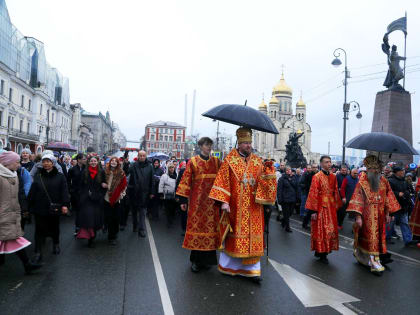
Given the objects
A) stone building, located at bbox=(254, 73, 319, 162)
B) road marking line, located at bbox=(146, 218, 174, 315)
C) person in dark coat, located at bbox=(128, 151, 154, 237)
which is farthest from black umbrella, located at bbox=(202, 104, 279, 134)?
stone building, located at bbox=(254, 73, 319, 162)

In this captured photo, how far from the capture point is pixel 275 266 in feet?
17.8

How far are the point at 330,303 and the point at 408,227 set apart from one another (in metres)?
5.03

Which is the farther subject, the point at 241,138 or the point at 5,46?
the point at 5,46

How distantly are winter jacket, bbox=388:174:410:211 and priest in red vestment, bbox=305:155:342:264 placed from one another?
8.91 feet

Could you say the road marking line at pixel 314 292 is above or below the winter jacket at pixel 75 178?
below

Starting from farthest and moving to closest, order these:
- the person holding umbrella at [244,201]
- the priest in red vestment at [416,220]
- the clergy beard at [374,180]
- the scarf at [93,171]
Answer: the priest in red vestment at [416,220]
the scarf at [93,171]
the clergy beard at [374,180]
the person holding umbrella at [244,201]

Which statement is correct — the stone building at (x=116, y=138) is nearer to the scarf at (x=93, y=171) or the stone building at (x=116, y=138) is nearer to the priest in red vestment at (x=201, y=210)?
the scarf at (x=93, y=171)

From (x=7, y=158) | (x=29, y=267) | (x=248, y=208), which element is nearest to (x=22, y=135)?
(x=7, y=158)

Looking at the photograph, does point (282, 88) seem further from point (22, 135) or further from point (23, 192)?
point (23, 192)

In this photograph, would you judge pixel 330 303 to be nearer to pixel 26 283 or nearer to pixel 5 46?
pixel 26 283

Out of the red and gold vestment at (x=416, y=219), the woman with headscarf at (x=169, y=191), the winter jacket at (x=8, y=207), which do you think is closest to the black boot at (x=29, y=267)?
the winter jacket at (x=8, y=207)

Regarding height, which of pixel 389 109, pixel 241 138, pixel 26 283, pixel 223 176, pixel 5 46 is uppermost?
pixel 5 46

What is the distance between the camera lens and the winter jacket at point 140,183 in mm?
7676

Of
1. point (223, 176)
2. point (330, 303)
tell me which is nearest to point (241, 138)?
point (223, 176)
